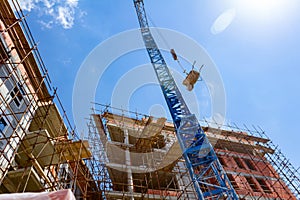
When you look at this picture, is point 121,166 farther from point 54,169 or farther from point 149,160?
point 54,169

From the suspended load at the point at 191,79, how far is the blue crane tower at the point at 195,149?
1.51 metres

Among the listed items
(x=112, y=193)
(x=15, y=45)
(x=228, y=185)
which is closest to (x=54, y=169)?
(x=112, y=193)

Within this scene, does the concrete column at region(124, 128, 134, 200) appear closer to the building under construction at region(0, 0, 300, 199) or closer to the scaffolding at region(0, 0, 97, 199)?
the building under construction at region(0, 0, 300, 199)

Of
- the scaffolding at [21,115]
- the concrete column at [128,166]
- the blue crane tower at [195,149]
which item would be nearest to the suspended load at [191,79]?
the blue crane tower at [195,149]

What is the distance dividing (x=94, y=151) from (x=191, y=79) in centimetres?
858

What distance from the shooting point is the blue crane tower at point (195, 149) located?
13250mm

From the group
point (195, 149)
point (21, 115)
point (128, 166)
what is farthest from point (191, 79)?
point (21, 115)

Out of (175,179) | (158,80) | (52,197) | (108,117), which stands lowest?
(52,197)

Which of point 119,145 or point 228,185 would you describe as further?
point 119,145

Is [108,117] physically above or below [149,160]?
above

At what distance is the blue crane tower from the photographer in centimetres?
1325

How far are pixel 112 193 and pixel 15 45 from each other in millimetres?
8687

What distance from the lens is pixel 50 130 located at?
1265 cm

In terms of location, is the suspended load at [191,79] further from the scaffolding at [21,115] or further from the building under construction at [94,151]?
the scaffolding at [21,115]
